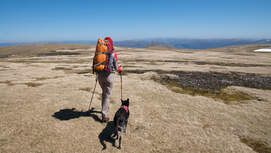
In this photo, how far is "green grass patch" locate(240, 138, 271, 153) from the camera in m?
9.27

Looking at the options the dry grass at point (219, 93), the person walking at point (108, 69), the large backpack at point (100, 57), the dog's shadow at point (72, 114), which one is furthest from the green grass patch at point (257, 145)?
the large backpack at point (100, 57)

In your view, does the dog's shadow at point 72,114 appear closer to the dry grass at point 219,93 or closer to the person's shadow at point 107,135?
the person's shadow at point 107,135

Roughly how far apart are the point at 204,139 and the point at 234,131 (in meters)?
2.85

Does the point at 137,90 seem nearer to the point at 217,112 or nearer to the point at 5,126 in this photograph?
the point at 217,112

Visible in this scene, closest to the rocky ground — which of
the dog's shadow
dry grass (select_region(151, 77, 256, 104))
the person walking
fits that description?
the dog's shadow

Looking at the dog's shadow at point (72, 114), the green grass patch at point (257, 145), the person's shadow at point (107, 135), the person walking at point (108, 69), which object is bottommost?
the green grass patch at point (257, 145)

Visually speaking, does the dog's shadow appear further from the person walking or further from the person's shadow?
the person walking

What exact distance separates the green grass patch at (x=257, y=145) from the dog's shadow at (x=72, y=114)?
10.8 meters

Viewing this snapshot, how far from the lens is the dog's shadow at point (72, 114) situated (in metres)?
12.4

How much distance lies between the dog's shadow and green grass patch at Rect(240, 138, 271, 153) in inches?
424

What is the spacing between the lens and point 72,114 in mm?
13086

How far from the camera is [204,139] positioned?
10242mm

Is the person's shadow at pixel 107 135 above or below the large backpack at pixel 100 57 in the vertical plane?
below

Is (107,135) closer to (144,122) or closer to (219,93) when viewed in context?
(144,122)
